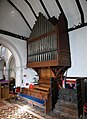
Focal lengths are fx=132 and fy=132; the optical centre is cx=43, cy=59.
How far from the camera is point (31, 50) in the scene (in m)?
7.20

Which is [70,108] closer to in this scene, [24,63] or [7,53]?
[24,63]

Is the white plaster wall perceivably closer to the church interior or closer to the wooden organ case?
the church interior

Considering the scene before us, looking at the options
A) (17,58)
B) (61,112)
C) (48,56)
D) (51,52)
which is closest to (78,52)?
(51,52)

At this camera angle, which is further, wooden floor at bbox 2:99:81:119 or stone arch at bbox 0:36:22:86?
stone arch at bbox 0:36:22:86

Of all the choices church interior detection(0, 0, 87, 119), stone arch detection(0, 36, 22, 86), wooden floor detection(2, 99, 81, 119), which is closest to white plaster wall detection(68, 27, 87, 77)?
church interior detection(0, 0, 87, 119)

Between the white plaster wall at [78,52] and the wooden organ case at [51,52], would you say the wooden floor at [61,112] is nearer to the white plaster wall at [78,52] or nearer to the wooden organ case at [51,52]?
the wooden organ case at [51,52]

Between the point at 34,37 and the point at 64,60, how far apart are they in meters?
2.24

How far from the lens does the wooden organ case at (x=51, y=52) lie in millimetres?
5495

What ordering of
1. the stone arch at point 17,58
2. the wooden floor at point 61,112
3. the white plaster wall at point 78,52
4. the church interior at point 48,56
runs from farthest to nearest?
the stone arch at point 17,58
the white plaster wall at point 78,52
the church interior at point 48,56
the wooden floor at point 61,112

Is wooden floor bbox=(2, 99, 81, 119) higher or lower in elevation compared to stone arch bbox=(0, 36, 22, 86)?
lower

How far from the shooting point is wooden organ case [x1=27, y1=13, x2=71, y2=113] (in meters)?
5.49

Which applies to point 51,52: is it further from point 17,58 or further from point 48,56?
point 17,58

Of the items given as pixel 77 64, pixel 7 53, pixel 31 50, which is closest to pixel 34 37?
pixel 31 50

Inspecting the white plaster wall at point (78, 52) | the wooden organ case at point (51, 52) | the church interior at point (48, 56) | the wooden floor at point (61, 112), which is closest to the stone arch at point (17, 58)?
the church interior at point (48, 56)
